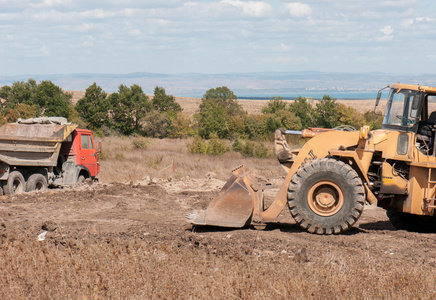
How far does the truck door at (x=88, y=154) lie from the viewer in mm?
18562

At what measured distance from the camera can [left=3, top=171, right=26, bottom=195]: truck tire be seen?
51.0ft

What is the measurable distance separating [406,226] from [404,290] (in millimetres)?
4551

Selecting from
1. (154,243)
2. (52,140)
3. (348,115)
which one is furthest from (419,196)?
(348,115)

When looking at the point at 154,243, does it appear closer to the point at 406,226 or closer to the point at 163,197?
the point at 406,226

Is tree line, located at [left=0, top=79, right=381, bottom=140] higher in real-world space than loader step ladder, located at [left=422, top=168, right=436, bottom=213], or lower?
lower

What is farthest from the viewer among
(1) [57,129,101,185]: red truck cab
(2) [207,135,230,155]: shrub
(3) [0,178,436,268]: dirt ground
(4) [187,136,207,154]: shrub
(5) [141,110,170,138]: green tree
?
(5) [141,110,170,138]: green tree

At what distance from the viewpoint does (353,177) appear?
857 centimetres

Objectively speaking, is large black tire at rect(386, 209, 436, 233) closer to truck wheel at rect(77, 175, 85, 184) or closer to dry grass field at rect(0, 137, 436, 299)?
dry grass field at rect(0, 137, 436, 299)

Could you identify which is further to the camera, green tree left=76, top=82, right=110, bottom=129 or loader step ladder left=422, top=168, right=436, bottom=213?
green tree left=76, top=82, right=110, bottom=129

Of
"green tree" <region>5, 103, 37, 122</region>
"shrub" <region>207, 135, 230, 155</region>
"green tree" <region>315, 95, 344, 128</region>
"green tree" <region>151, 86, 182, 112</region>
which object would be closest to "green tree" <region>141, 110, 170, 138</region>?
"green tree" <region>151, 86, 182, 112</region>

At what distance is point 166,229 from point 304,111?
166 feet

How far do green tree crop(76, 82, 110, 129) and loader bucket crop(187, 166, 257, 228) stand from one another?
44.9 m

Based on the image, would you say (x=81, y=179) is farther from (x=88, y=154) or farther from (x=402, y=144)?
(x=402, y=144)

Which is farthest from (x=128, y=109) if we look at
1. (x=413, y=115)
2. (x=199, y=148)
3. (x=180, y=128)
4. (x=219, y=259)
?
(x=219, y=259)
